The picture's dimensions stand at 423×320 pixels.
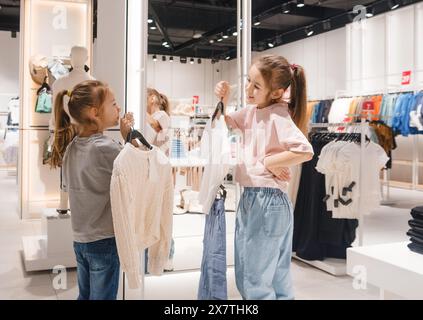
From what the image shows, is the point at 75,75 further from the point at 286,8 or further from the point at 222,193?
the point at 286,8

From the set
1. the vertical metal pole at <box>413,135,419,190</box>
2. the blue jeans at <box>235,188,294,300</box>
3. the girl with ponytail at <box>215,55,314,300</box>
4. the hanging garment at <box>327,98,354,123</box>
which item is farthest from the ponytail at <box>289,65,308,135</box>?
the vertical metal pole at <box>413,135,419,190</box>

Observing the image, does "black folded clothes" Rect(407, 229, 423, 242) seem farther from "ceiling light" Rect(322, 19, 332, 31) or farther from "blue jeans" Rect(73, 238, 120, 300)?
"ceiling light" Rect(322, 19, 332, 31)

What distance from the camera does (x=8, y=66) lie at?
38.4 ft

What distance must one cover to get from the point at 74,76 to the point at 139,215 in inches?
34.4

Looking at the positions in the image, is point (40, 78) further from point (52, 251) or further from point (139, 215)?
point (139, 215)

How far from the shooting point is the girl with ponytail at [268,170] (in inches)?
71.4

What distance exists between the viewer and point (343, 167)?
366cm

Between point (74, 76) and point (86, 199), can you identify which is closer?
point (86, 199)

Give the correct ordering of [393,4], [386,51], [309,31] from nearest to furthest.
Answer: [393,4] < [386,51] < [309,31]

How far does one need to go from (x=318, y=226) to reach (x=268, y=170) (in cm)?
217

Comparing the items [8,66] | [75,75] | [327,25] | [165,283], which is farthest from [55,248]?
[8,66]

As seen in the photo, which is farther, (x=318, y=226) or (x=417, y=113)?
(x=417, y=113)

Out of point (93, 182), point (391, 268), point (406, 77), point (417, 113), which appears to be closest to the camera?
point (391, 268)
